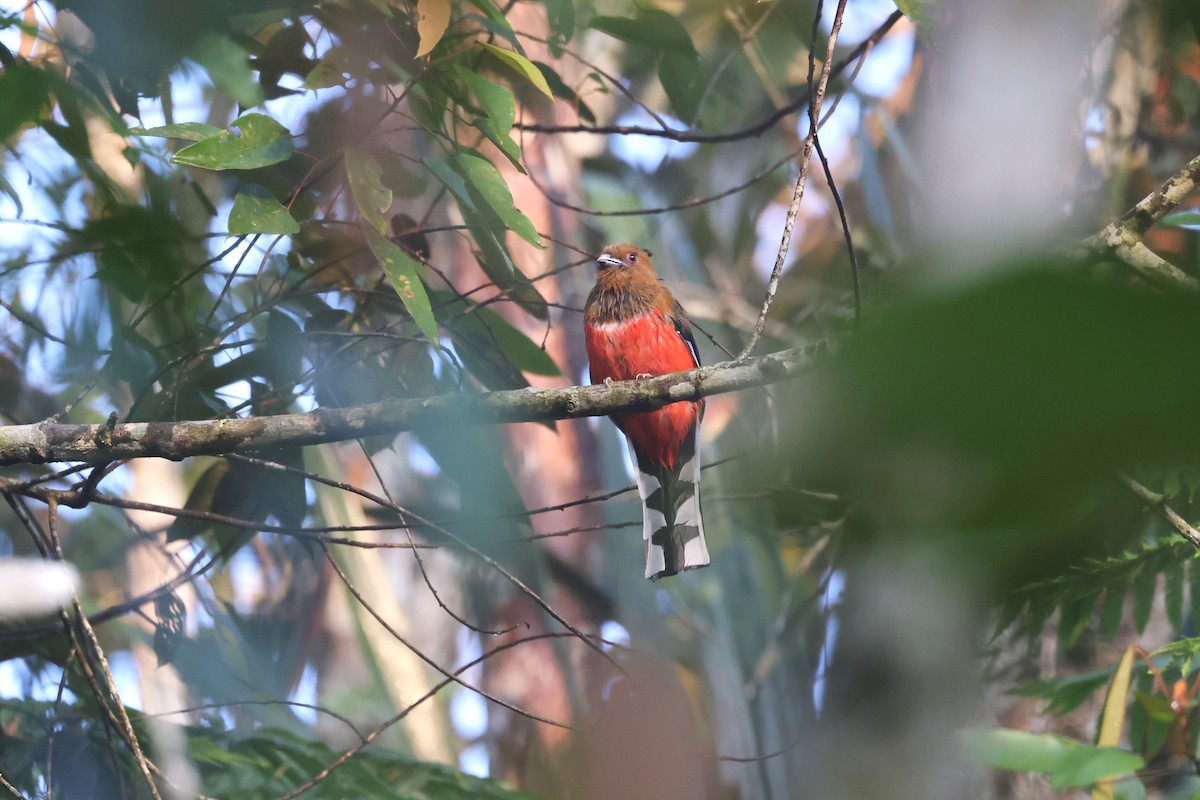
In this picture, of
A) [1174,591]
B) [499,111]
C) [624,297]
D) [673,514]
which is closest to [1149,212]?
[499,111]

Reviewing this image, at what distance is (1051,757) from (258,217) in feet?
5.64

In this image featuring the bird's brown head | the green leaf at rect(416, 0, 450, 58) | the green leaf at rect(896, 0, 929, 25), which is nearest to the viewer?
the green leaf at rect(416, 0, 450, 58)

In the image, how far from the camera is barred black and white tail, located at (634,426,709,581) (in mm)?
3717

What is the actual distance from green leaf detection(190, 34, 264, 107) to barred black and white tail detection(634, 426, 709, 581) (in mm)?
1723

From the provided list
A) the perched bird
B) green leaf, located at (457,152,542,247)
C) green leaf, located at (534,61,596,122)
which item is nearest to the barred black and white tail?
the perched bird

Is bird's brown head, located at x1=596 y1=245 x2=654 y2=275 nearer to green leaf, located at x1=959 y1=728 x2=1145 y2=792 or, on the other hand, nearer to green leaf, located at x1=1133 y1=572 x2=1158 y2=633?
green leaf, located at x1=1133 y1=572 x2=1158 y2=633

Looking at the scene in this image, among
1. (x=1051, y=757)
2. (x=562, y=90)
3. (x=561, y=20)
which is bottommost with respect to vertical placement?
(x=1051, y=757)

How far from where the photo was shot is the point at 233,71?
270 cm

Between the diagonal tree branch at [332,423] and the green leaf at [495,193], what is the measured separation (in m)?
0.37

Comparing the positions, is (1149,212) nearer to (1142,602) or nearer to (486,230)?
(486,230)

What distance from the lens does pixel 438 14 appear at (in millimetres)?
2328

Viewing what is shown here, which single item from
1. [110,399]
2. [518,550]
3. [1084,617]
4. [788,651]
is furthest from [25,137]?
[788,651]

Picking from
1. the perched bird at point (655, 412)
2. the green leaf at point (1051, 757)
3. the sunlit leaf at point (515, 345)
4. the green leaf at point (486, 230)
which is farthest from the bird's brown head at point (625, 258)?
the green leaf at point (1051, 757)

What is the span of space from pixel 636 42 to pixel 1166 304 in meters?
3.36
